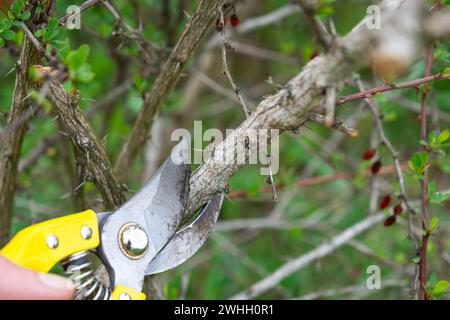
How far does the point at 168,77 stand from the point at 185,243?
640mm

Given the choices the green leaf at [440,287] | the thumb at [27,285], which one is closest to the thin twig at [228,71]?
the thumb at [27,285]

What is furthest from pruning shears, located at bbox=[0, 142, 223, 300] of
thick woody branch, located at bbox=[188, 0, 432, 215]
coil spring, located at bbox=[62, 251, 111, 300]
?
thick woody branch, located at bbox=[188, 0, 432, 215]

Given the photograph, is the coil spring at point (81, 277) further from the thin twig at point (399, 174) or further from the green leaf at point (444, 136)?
the green leaf at point (444, 136)

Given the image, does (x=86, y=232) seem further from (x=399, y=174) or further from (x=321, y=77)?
(x=399, y=174)

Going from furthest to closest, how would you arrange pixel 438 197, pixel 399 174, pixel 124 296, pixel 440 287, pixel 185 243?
pixel 399 174, pixel 438 197, pixel 440 287, pixel 185 243, pixel 124 296

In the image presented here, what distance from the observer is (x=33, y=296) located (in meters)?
1.72

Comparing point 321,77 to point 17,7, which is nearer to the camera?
point 321,77

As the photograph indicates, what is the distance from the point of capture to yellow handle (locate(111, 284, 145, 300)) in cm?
192

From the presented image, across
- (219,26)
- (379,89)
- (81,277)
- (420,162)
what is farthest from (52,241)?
(420,162)

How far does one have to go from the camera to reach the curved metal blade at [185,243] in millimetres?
2010

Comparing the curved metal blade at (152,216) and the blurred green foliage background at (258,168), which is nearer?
the curved metal blade at (152,216)

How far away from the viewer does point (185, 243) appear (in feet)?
6.66

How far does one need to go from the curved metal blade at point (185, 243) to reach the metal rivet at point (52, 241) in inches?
12.6

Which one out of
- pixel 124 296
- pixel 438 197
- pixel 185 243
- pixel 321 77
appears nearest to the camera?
pixel 321 77
